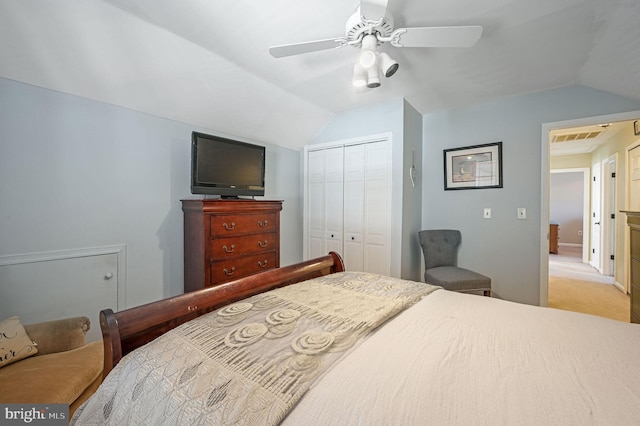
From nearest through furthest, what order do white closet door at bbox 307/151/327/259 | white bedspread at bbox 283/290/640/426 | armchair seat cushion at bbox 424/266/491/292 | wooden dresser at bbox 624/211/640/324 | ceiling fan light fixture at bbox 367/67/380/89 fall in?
white bedspread at bbox 283/290/640/426, ceiling fan light fixture at bbox 367/67/380/89, wooden dresser at bbox 624/211/640/324, armchair seat cushion at bbox 424/266/491/292, white closet door at bbox 307/151/327/259

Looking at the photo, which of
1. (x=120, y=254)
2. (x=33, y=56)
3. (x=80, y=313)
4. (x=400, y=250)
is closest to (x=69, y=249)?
(x=120, y=254)

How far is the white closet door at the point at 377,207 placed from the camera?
2.91 meters

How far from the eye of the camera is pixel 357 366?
78 cm

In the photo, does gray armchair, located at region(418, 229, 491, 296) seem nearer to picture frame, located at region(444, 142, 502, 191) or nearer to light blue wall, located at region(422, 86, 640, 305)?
light blue wall, located at region(422, 86, 640, 305)

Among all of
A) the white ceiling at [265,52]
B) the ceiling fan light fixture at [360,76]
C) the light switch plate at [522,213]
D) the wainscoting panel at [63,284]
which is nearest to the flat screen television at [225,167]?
the white ceiling at [265,52]

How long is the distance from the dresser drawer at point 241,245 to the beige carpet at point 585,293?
3.26 m

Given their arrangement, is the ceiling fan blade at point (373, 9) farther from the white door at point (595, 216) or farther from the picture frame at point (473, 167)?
the white door at point (595, 216)

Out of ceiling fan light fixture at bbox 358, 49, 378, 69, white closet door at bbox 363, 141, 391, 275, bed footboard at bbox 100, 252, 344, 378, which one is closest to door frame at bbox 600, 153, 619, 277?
white closet door at bbox 363, 141, 391, 275

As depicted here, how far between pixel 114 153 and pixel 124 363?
190 cm

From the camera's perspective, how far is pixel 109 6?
1552mm

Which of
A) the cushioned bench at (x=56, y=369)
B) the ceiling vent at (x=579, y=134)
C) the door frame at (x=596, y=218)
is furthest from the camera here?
the door frame at (x=596, y=218)

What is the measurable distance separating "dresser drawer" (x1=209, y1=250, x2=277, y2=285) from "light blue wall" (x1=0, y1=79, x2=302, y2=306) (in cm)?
52

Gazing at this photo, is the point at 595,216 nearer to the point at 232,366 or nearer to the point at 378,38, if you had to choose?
the point at 378,38

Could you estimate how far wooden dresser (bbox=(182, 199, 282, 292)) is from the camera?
7.21ft
